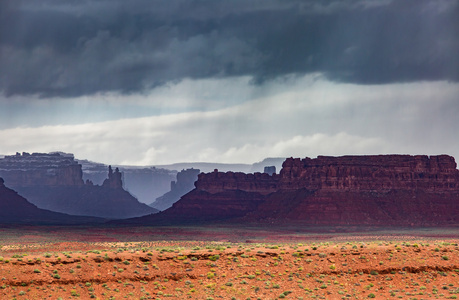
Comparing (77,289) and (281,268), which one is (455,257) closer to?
(281,268)

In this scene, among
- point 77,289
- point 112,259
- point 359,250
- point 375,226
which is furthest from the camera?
point 375,226

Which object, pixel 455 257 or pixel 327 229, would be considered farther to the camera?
pixel 327 229

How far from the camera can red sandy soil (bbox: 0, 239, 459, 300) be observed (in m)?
49.3

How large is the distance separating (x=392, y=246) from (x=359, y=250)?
4027 mm

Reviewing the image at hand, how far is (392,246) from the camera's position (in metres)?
61.1

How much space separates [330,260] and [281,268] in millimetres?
3789

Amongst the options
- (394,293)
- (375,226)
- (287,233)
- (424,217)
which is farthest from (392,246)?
(424,217)

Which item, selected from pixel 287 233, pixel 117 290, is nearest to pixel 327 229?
pixel 287 233

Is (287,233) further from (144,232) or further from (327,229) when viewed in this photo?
(144,232)

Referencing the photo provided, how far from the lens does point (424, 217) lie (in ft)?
655

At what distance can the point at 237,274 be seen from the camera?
174ft

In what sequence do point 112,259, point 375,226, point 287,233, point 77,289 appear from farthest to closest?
point 375,226 → point 287,233 → point 112,259 → point 77,289

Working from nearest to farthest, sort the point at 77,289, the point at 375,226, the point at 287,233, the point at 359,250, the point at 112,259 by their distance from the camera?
the point at 77,289
the point at 112,259
the point at 359,250
the point at 287,233
the point at 375,226

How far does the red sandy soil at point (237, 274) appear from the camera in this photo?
49344mm
